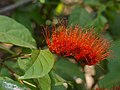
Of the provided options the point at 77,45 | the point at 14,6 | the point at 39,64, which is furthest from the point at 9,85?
the point at 14,6

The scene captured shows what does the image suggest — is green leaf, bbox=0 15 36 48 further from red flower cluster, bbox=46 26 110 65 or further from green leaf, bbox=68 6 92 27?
green leaf, bbox=68 6 92 27

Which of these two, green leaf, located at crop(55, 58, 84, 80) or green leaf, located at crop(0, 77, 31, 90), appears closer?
green leaf, located at crop(0, 77, 31, 90)

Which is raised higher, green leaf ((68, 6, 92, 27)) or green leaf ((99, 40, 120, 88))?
green leaf ((68, 6, 92, 27))

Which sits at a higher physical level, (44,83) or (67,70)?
(44,83)

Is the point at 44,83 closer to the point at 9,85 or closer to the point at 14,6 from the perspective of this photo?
the point at 9,85

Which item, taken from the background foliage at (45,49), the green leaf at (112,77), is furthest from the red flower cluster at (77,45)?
the green leaf at (112,77)

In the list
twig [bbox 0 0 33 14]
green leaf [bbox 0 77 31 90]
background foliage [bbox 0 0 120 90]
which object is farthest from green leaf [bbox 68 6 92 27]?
green leaf [bbox 0 77 31 90]
